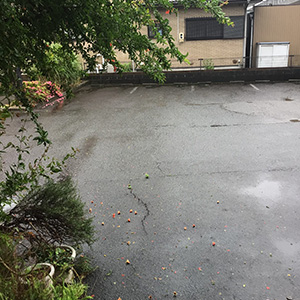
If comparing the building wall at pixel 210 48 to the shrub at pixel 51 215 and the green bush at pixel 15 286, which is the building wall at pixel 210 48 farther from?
the green bush at pixel 15 286

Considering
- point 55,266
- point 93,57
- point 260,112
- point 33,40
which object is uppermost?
point 33,40

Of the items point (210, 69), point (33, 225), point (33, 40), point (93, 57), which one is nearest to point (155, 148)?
point (33, 225)

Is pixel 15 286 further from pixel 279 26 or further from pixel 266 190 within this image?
pixel 279 26

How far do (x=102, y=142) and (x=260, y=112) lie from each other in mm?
5844

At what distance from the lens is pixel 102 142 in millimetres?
8672

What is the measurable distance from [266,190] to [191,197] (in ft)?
4.78

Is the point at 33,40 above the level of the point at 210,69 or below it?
above

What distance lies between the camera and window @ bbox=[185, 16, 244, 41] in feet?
58.8

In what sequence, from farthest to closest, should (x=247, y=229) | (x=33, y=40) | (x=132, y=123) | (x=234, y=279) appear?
(x=132, y=123), (x=247, y=229), (x=234, y=279), (x=33, y=40)

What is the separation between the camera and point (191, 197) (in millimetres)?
5695

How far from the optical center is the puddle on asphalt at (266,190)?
221 inches

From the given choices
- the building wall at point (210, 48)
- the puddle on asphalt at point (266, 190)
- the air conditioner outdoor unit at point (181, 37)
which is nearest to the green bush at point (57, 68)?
the puddle on asphalt at point (266, 190)

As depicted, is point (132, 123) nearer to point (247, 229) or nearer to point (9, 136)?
point (9, 136)

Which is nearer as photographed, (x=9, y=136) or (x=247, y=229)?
(x=247, y=229)
